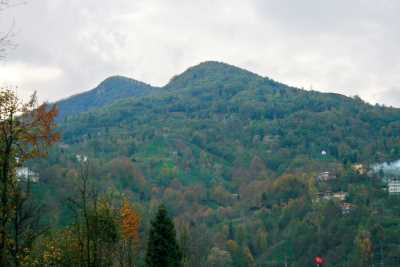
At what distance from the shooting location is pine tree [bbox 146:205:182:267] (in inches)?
1884

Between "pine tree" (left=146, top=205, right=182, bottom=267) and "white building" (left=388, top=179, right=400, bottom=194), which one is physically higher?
"white building" (left=388, top=179, right=400, bottom=194)

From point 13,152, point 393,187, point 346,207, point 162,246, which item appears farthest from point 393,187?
point 13,152

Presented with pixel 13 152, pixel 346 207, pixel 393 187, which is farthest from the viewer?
pixel 393 187

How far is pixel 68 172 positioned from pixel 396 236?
81.1m

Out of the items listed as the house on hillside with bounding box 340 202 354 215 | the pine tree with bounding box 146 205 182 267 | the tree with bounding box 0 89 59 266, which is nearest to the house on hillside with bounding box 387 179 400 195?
the house on hillside with bounding box 340 202 354 215

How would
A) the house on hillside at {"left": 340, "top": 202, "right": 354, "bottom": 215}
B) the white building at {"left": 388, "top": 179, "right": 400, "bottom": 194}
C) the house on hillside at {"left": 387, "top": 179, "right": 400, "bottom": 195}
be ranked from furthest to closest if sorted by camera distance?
the white building at {"left": 388, "top": 179, "right": 400, "bottom": 194}, the house on hillside at {"left": 387, "top": 179, "right": 400, "bottom": 195}, the house on hillside at {"left": 340, "top": 202, "right": 354, "bottom": 215}

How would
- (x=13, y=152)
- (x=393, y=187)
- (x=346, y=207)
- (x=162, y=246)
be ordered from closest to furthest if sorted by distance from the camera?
1. (x=13, y=152)
2. (x=162, y=246)
3. (x=346, y=207)
4. (x=393, y=187)

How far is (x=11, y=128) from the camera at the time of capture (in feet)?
68.2

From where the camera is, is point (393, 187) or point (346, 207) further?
point (393, 187)

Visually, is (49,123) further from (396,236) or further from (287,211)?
(287,211)

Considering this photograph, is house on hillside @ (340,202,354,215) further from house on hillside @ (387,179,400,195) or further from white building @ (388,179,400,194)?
white building @ (388,179,400,194)

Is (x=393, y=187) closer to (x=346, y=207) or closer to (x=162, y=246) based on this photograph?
(x=346, y=207)

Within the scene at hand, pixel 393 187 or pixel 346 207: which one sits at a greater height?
pixel 393 187

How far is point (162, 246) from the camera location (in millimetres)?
48156
